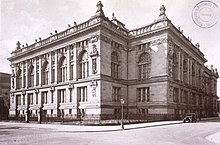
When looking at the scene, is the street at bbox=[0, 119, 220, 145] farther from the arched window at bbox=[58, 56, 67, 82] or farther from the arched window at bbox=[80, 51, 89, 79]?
the arched window at bbox=[58, 56, 67, 82]

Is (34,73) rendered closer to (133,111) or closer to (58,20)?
(133,111)

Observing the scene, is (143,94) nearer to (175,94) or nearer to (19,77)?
(175,94)

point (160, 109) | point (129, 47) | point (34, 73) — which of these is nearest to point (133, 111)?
point (160, 109)

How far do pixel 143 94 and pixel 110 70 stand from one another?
25.2ft

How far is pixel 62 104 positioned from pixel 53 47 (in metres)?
11.6

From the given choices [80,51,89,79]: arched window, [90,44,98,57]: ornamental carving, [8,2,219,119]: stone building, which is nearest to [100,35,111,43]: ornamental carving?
[8,2,219,119]: stone building

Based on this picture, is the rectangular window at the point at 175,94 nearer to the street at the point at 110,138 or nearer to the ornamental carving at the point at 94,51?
the ornamental carving at the point at 94,51

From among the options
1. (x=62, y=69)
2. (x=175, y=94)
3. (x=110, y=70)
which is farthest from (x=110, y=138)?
(x=62, y=69)

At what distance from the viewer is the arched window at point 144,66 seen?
40875 mm

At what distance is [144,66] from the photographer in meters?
41.5

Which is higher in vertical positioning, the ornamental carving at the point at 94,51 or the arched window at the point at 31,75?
the ornamental carving at the point at 94,51

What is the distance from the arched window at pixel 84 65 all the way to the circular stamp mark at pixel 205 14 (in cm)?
2649

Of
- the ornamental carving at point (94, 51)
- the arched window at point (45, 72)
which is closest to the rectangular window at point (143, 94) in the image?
the ornamental carving at point (94, 51)

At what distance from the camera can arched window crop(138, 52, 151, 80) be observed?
40875mm
